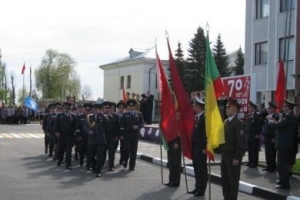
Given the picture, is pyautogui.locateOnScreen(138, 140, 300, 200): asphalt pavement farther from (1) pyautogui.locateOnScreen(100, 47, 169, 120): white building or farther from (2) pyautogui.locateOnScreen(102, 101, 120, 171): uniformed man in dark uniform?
(1) pyautogui.locateOnScreen(100, 47, 169, 120): white building

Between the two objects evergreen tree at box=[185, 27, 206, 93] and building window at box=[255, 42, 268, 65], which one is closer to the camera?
building window at box=[255, 42, 268, 65]

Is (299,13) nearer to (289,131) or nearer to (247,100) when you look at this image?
(247,100)

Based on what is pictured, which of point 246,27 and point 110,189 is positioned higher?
point 246,27

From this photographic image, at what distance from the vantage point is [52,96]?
8456cm

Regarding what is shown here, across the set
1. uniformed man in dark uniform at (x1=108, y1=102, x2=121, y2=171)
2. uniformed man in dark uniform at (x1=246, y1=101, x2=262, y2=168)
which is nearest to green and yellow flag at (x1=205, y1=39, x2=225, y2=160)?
uniformed man in dark uniform at (x1=108, y1=102, x2=121, y2=171)

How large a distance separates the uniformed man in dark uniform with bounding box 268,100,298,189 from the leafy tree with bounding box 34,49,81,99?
73852 millimetres

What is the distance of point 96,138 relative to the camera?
1380 cm

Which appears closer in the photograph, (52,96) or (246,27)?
(246,27)

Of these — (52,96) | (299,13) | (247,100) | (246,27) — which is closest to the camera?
(247,100)

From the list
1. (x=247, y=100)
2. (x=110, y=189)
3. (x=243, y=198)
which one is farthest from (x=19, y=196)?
(x=247, y=100)

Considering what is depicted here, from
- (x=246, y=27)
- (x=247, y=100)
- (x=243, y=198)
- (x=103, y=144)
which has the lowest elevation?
(x=243, y=198)

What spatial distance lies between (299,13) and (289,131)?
21.0 meters

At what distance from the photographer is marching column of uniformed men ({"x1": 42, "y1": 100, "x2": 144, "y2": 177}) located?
1387 cm

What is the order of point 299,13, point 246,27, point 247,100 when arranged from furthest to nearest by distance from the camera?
1. point 246,27
2. point 299,13
3. point 247,100
